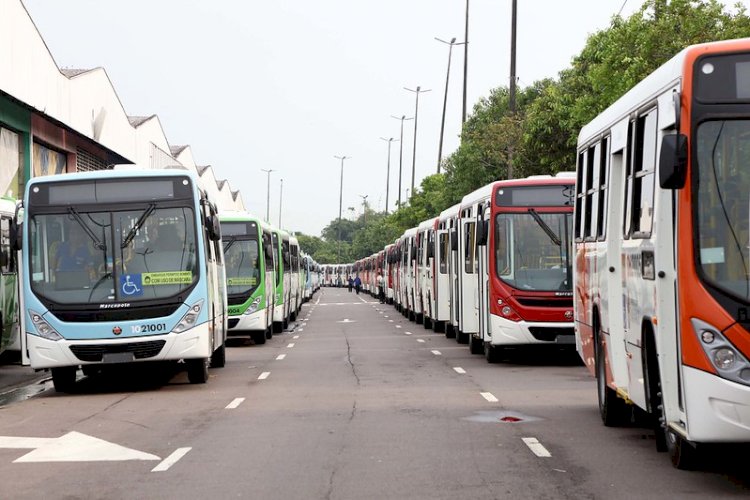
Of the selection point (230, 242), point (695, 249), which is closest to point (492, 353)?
point (230, 242)

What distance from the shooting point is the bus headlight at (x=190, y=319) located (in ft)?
57.4

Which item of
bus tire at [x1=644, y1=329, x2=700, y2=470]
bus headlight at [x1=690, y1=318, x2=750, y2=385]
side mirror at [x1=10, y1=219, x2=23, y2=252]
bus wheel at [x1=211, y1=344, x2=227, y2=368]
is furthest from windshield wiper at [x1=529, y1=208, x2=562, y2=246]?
bus headlight at [x1=690, y1=318, x2=750, y2=385]

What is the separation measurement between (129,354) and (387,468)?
7.91m

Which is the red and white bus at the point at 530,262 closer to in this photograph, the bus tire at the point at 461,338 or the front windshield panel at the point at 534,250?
the front windshield panel at the point at 534,250

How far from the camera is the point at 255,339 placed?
100 ft

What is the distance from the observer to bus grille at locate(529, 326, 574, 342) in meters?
20.9

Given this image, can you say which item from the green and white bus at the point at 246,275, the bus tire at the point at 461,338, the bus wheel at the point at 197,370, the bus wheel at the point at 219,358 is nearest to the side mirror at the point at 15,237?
the bus wheel at the point at 197,370

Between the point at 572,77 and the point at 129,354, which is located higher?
the point at 572,77

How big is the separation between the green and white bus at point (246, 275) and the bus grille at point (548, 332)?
32.4 ft

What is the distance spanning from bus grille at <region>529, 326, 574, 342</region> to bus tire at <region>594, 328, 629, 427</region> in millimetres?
8172

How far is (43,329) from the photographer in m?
17.3

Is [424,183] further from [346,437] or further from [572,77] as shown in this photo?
[346,437]

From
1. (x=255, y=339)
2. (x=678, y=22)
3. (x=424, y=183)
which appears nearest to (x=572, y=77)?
(x=678, y=22)

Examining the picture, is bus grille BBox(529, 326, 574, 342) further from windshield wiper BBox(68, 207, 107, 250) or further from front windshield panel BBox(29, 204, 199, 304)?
windshield wiper BBox(68, 207, 107, 250)
